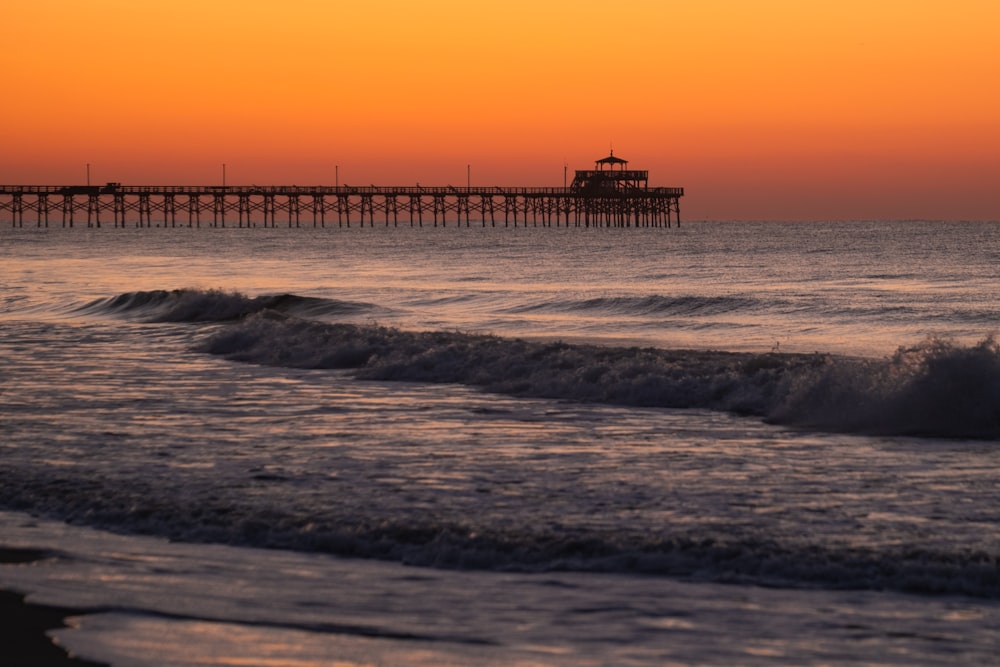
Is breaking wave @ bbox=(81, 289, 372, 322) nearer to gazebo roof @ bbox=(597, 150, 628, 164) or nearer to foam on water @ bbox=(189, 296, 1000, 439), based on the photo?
foam on water @ bbox=(189, 296, 1000, 439)

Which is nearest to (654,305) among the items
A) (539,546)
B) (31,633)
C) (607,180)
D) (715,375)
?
(715,375)

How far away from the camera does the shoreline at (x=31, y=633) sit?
4840 mm

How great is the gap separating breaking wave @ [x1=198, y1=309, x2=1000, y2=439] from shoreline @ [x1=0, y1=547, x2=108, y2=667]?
293 inches

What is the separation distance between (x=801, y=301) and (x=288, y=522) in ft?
79.9

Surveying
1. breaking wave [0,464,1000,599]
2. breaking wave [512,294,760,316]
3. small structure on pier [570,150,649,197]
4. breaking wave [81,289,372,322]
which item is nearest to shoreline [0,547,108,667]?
breaking wave [0,464,1000,599]

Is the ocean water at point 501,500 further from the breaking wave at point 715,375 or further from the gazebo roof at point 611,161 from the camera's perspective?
the gazebo roof at point 611,161

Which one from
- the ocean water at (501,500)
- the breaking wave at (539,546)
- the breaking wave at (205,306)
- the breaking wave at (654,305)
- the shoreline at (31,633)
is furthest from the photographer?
the breaking wave at (654,305)

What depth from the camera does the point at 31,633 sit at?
5.18 meters

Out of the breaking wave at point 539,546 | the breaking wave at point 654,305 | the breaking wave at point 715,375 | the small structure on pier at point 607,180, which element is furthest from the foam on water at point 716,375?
the small structure on pier at point 607,180

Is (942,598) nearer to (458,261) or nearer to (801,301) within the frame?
(801,301)

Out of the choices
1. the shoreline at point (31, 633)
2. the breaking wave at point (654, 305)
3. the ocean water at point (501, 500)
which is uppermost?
the shoreline at point (31, 633)

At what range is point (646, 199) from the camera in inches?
4336

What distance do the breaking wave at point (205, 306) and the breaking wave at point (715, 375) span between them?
26.8 feet

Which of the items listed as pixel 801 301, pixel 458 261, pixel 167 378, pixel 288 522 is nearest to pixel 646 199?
pixel 458 261
